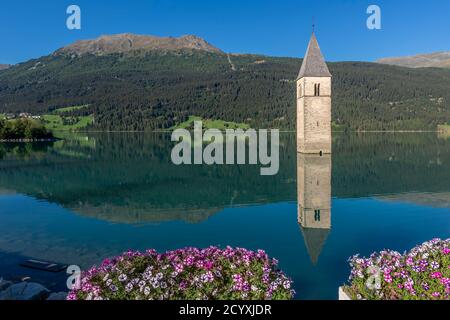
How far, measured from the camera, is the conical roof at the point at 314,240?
16.0 metres

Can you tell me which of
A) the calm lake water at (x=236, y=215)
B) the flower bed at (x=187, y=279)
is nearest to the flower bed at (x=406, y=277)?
the flower bed at (x=187, y=279)

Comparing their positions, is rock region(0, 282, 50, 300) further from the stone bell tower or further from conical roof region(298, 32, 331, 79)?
conical roof region(298, 32, 331, 79)

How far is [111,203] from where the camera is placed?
2822 centimetres

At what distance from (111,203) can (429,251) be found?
75.8 feet

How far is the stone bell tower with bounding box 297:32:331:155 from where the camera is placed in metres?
62.3

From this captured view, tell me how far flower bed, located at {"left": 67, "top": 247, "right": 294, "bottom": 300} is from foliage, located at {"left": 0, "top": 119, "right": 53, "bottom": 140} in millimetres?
122394

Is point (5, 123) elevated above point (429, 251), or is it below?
above

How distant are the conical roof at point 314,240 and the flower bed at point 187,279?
680cm

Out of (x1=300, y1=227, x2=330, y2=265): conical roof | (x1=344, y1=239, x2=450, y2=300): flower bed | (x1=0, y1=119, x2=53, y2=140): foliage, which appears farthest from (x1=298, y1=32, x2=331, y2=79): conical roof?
(x1=0, y1=119, x2=53, y2=140): foliage

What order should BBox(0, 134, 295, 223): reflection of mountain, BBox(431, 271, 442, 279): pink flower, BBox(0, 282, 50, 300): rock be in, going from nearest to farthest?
BBox(431, 271, 442, 279): pink flower → BBox(0, 282, 50, 300): rock → BBox(0, 134, 295, 223): reflection of mountain

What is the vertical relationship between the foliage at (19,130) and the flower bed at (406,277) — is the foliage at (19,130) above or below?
above

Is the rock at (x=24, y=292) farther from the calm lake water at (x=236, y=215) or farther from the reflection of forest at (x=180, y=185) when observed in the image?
the reflection of forest at (x=180, y=185)
